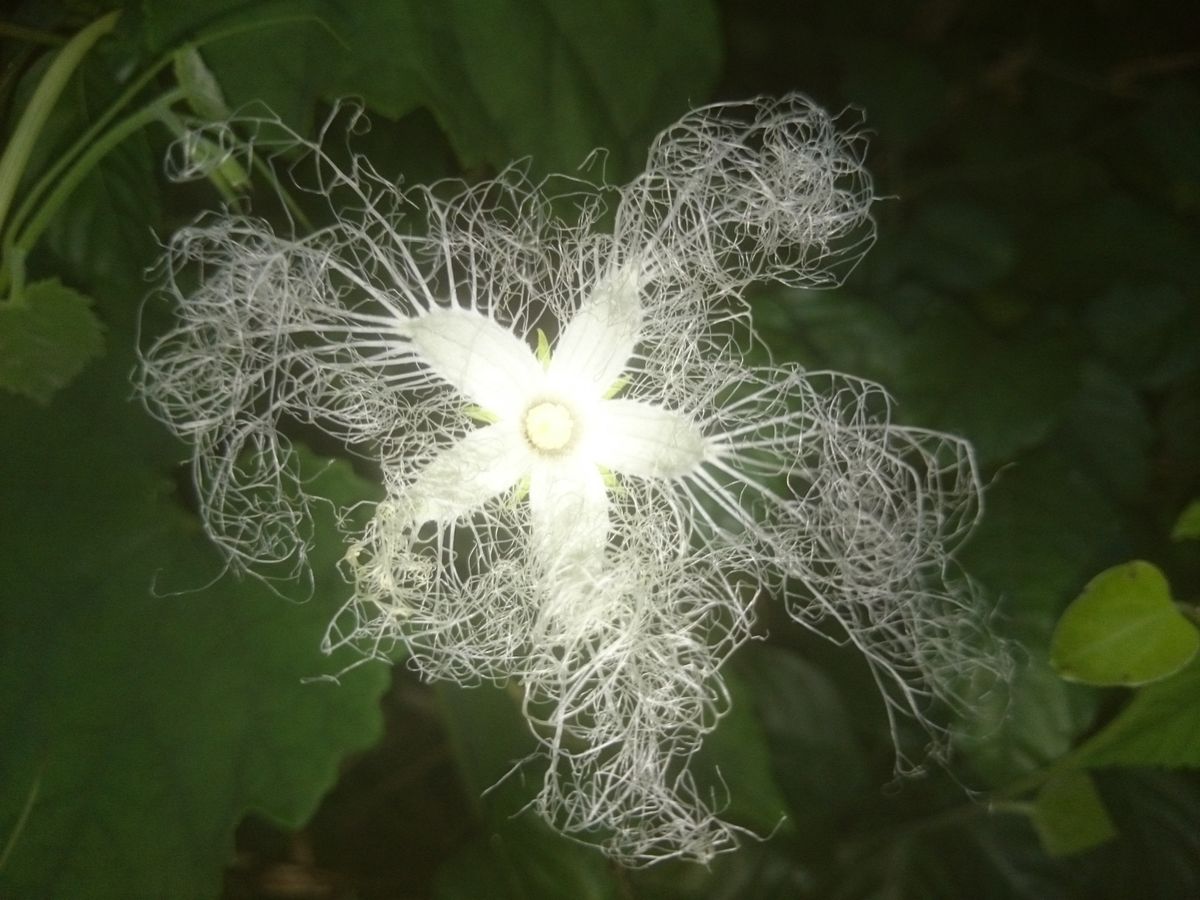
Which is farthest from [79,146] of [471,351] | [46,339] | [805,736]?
[805,736]

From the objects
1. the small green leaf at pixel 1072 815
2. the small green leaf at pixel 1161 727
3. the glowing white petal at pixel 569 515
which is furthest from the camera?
the small green leaf at pixel 1072 815

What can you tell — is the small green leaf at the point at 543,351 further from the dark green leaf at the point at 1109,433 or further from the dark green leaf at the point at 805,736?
the dark green leaf at the point at 1109,433

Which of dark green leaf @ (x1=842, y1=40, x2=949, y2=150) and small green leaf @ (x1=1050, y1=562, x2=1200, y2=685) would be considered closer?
small green leaf @ (x1=1050, y1=562, x2=1200, y2=685)

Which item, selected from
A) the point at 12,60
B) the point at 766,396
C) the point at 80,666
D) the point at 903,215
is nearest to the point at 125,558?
the point at 80,666

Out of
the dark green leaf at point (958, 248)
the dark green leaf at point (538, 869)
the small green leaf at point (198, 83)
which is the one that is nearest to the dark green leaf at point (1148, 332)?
the dark green leaf at point (958, 248)

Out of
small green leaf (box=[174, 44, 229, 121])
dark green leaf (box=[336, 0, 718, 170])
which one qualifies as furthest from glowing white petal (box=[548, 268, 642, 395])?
small green leaf (box=[174, 44, 229, 121])

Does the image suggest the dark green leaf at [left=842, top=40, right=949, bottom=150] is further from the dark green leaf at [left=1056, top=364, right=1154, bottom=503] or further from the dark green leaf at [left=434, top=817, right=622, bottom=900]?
the dark green leaf at [left=434, top=817, right=622, bottom=900]

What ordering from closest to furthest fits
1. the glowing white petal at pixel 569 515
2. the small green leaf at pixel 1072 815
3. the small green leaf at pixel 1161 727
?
the glowing white petal at pixel 569 515, the small green leaf at pixel 1161 727, the small green leaf at pixel 1072 815
